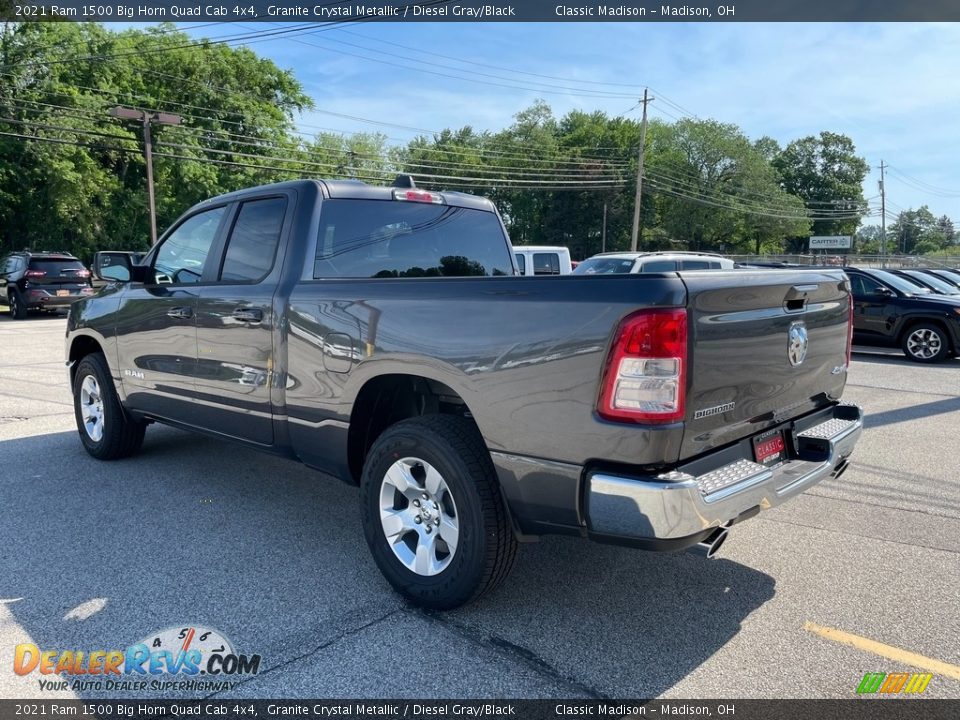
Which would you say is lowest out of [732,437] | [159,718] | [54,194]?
[159,718]

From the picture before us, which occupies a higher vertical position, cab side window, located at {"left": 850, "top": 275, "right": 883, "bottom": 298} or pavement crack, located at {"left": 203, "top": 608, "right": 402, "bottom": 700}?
cab side window, located at {"left": 850, "top": 275, "right": 883, "bottom": 298}

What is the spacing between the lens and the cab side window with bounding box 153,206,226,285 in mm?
4684

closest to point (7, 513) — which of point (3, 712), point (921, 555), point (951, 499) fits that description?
point (3, 712)

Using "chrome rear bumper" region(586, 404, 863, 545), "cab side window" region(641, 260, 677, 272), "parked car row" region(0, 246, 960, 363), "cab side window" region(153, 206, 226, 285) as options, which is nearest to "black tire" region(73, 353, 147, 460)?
"cab side window" region(153, 206, 226, 285)

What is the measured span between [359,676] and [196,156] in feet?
131

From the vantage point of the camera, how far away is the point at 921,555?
3.80 meters

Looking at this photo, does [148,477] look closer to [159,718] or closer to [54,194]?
[159,718]

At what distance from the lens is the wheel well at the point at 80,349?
19.1ft

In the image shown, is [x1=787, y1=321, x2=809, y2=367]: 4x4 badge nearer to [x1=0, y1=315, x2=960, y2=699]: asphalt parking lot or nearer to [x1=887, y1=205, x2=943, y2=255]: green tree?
[x1=0, y1=315, x2=960, y2=699]: asphalt parking lot

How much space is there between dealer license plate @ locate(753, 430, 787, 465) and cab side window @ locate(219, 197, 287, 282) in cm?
276

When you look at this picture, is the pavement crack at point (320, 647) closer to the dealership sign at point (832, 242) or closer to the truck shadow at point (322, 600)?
the truck shadow at point (322, 600)

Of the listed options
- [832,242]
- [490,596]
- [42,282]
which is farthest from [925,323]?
[832,242]

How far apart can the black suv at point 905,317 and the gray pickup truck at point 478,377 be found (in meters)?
9.98

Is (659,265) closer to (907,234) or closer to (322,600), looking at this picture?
(322,600)
